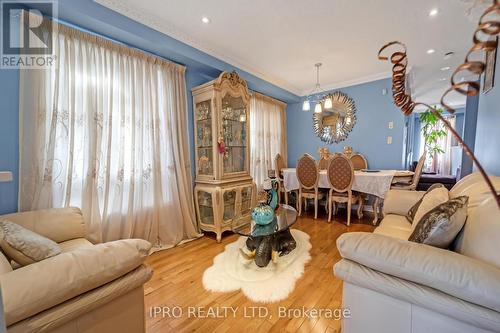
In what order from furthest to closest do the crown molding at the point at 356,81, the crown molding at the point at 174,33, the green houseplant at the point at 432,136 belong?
the green houseplant at the point at 432,136 < the crown molding at the point at 356,81 < the crown molding at the point at 174,33

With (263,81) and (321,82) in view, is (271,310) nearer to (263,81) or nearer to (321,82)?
(263,81)

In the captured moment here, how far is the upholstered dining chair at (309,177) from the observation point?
3346 millimetres

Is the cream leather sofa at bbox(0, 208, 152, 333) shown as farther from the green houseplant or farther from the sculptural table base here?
the green houseplant

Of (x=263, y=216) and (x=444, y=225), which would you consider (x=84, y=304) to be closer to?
(x=263, y=216)

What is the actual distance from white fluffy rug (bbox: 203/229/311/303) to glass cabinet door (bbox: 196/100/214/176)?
44.5 inches

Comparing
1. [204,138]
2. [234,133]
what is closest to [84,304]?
[204,138]

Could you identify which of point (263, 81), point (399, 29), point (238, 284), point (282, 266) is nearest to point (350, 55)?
point (399, 29)

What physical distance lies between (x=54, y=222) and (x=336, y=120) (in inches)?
171

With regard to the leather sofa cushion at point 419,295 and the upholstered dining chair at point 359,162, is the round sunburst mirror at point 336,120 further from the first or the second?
the leather sofa cushion at point 419,295

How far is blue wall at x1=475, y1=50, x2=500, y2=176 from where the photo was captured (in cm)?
163

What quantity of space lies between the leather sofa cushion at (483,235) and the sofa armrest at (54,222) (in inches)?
97.9

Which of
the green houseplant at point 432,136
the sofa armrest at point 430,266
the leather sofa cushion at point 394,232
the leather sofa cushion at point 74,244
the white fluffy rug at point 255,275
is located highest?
the green houseplant at point 432,136

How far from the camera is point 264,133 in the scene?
420 centimetres

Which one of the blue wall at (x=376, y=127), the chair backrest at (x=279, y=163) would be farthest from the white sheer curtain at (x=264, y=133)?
the blue wall at (x=376, y=127)
